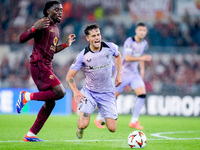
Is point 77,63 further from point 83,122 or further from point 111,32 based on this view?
point 111,32

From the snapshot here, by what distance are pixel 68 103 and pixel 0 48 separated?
767cm

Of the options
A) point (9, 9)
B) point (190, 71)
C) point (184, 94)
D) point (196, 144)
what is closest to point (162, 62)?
point (190, 71)

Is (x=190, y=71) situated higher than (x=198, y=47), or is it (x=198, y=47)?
(x=198, y=47)

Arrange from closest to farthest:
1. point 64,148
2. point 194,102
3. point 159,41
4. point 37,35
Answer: point 64,148 → point 37,35 → point 194,102 → point 159,41

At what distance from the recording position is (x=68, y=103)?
16.0m

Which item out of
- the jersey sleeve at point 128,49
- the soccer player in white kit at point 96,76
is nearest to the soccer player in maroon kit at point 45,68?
the soccer player in white kit at point 96,76

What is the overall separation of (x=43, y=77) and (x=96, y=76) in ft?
3.15

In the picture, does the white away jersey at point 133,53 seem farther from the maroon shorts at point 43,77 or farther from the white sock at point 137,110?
the maroon shorts at point 43,77

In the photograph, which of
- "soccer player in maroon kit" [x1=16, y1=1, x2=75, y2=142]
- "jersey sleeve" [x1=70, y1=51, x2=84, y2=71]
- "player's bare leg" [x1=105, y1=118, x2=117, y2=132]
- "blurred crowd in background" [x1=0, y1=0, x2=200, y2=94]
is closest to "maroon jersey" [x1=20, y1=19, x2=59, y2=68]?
"soccer player in maroon kit" [x1=16, y1=1, x2=75, y2=142]

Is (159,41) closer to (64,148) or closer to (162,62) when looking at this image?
(162,62)

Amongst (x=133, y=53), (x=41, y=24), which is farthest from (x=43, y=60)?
(x=133, y=53)

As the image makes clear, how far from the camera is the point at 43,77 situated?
6773 mm

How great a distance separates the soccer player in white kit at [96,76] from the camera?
6.91 m

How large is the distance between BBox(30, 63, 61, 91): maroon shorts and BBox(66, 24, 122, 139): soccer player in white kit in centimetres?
26
